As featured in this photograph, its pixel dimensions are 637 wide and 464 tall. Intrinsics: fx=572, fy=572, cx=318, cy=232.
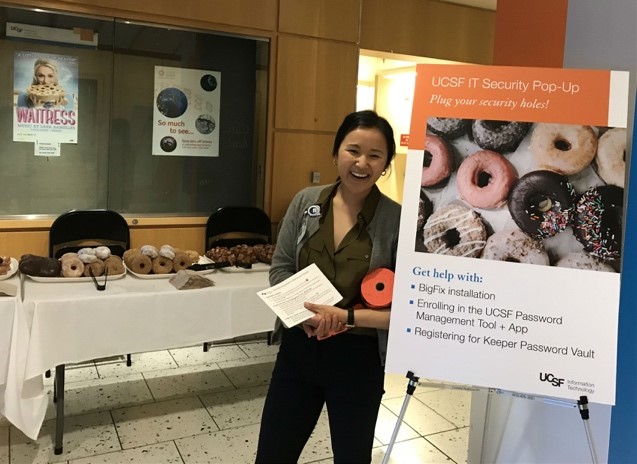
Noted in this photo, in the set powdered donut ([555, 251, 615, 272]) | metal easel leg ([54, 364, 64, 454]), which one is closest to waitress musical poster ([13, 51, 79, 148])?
metal easel leg ([54, 364, 64, 454])

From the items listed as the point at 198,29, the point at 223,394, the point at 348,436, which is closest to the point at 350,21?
the point at 198,29

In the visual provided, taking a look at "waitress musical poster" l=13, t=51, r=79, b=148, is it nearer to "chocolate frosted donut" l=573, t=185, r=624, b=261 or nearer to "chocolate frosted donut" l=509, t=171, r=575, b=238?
"chocolate frosted donut" l=509, t=171, r=575, b=238

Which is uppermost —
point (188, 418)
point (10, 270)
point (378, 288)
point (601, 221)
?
point (601, 221)

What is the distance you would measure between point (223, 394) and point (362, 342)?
6.58 ft

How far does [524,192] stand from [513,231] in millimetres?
117

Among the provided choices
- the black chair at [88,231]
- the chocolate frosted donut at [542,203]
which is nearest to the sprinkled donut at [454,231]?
the chocolate frosted donut at [542,203]

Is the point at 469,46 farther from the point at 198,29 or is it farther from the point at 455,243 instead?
the point at 455,243

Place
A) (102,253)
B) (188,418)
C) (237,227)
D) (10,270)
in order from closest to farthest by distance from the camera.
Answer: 1. (10,270)
2. (102,253)
3. (188,418)
4. (237,227)

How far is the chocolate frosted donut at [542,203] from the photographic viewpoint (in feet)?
5.37

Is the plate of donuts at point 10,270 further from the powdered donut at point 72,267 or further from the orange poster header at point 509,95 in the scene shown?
the orange poster header at point 509,95

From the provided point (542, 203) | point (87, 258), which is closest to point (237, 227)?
point (87, 258)

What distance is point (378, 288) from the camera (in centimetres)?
169

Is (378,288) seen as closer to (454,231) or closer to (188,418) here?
(454,231)

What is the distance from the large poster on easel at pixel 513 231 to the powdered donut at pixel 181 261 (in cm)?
173
